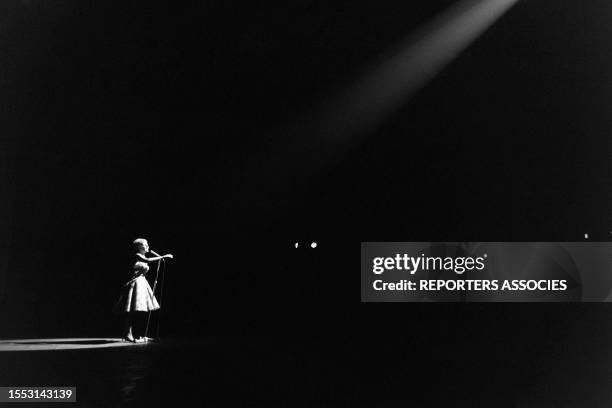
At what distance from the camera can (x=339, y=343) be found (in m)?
6.93

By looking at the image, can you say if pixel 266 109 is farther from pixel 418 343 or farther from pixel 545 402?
pixel 545 402

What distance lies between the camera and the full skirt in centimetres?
633

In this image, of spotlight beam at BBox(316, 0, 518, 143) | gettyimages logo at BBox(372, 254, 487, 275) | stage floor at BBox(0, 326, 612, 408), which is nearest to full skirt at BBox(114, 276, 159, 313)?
stage floor at BBox(0, 326, 612, 408)

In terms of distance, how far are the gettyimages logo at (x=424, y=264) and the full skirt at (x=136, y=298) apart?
2435mm

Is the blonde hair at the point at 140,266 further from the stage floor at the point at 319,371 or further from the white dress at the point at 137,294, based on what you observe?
the stage floor at the point at 319,371

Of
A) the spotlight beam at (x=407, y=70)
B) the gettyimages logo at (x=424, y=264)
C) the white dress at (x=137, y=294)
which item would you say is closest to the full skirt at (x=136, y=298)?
the white dress at (x=137, y=294)

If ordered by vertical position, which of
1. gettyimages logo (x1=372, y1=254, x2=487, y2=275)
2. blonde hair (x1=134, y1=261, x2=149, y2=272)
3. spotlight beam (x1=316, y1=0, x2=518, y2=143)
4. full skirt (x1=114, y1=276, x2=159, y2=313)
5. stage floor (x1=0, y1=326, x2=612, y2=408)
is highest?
spotlight beam (x1=316, y1=0, x2=518, y2=143)

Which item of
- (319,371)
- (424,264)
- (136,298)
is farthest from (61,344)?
(424,264)

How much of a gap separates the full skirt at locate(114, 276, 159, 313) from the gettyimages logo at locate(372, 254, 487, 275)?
95.9 inches

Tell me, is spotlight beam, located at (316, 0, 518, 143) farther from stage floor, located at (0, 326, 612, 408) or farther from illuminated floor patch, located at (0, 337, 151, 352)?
illuminated floor patch, located at (0, 337, 151, 352)

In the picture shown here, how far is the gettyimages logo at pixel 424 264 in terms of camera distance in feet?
20.5

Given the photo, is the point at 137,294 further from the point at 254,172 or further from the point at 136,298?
the point at 254,172

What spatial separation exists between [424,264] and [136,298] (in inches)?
120

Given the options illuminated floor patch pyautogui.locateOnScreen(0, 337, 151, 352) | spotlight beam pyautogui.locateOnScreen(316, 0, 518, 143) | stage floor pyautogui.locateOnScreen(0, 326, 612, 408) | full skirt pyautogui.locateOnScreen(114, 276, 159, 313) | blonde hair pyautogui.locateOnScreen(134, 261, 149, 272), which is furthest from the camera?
spotlight beam pyautogui.locateOnScreen(316, 0, 518, 143)
